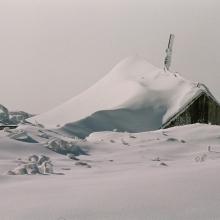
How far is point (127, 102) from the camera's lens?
689 inches

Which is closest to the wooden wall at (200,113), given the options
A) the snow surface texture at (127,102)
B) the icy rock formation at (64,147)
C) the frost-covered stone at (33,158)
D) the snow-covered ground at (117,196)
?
the snow surface texture at (127,102)

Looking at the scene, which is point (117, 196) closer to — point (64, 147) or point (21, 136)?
point (64, 147)

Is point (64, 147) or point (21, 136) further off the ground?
point (21, 136)

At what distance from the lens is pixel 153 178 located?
12.6 feet

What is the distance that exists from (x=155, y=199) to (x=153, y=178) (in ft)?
1.95

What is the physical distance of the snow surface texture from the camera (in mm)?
16219

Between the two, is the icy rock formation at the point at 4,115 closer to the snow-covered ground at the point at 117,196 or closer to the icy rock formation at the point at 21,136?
the icy rock formation at the point at 21,136

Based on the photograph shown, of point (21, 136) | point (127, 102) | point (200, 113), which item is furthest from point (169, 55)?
point (21, 136)

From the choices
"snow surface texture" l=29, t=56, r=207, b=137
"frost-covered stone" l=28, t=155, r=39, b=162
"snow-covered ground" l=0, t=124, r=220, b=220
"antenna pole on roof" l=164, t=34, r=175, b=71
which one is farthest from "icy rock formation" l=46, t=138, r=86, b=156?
"antenna pole on roof" l=164, t=34, r=175, b=71

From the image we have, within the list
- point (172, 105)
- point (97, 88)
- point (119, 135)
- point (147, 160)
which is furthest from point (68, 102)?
point (147, 160)

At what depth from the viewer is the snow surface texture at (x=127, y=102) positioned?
639 inches

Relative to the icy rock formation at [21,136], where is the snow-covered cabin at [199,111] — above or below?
above

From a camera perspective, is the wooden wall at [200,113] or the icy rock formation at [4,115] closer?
the icy rock formation at [4,115]

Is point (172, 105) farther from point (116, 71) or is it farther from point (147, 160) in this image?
point (147, 160)
